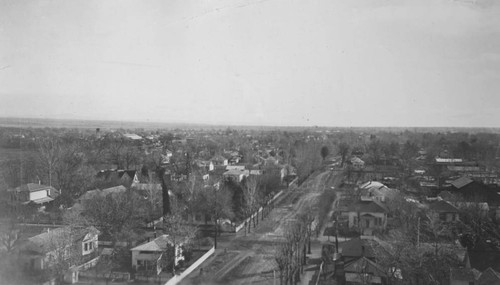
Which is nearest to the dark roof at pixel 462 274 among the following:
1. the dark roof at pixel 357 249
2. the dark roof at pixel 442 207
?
the dark roof at pixel 357 249

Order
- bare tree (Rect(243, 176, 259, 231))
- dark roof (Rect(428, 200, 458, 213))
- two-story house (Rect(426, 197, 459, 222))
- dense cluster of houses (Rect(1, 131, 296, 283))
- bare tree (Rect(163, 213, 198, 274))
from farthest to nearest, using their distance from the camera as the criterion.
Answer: bare tree (Rect(243, 176, 259, 231)), dark roof (Rect(428, 200, 458, 213)), two-story house (Rect(426, 197, 459, 222)), bare tree (Rect(163, 213, 198, 274)), dense cluster of houses (Rect(1, 131, 296, 283))

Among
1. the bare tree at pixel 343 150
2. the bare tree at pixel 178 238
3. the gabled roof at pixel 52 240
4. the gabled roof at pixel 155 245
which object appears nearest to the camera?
the gabled roof at pixel 52 240

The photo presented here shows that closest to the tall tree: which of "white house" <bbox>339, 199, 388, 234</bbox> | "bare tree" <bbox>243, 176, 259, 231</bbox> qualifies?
"bare tree" <bbox>243, 176, 259, 231</bbox>

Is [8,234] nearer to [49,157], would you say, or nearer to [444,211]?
[49,157]

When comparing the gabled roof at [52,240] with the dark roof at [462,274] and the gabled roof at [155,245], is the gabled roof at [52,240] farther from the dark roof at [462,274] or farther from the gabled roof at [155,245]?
the dark roof at [462,274]

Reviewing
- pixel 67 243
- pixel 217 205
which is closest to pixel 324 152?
pixel 217 205

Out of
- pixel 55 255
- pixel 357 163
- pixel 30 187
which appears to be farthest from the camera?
pixel 357 163

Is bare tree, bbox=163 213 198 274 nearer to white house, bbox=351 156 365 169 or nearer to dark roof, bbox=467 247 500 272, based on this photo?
dark roof, bbox=467 247 500 272
